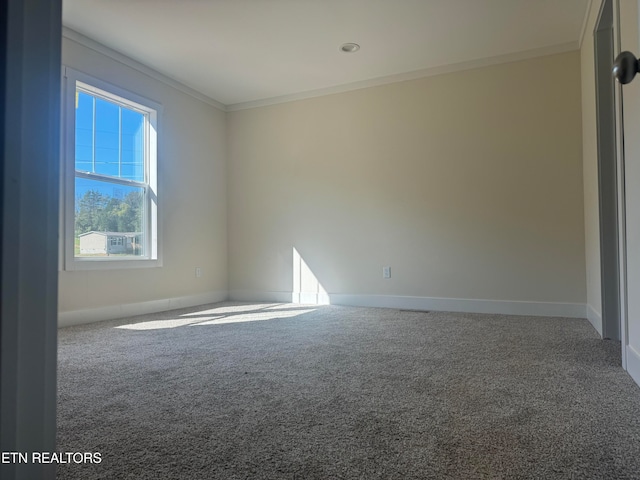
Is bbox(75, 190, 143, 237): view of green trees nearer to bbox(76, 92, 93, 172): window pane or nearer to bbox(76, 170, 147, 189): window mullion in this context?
bbox(76, 170, 147, 189): window mullion

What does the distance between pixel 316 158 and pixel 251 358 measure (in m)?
2.78

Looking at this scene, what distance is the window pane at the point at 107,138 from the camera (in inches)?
133

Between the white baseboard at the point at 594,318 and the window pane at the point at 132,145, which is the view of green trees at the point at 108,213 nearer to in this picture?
the window pane at the point at 132,145

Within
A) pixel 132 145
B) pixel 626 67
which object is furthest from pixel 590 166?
pixel 132 145

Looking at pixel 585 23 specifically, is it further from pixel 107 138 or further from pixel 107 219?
pixel 107 219

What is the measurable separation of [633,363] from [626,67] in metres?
1.21

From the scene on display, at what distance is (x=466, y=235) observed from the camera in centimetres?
367

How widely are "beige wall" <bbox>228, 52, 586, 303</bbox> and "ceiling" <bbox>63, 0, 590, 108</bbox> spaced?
0.87ft

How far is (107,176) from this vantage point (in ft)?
11.3

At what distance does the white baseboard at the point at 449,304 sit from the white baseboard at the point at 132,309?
20.7 inches

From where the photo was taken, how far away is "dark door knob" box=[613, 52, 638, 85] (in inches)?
46.6

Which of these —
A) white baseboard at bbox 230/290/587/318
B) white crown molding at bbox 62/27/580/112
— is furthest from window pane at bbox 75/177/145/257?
white baseboard at bbox 230/290/587/318

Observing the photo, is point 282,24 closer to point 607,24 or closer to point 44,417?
point 607,24

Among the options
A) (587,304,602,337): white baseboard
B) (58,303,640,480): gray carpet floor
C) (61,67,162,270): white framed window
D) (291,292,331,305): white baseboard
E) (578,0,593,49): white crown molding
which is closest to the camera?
(58,303,640,480): gray carpet floor
